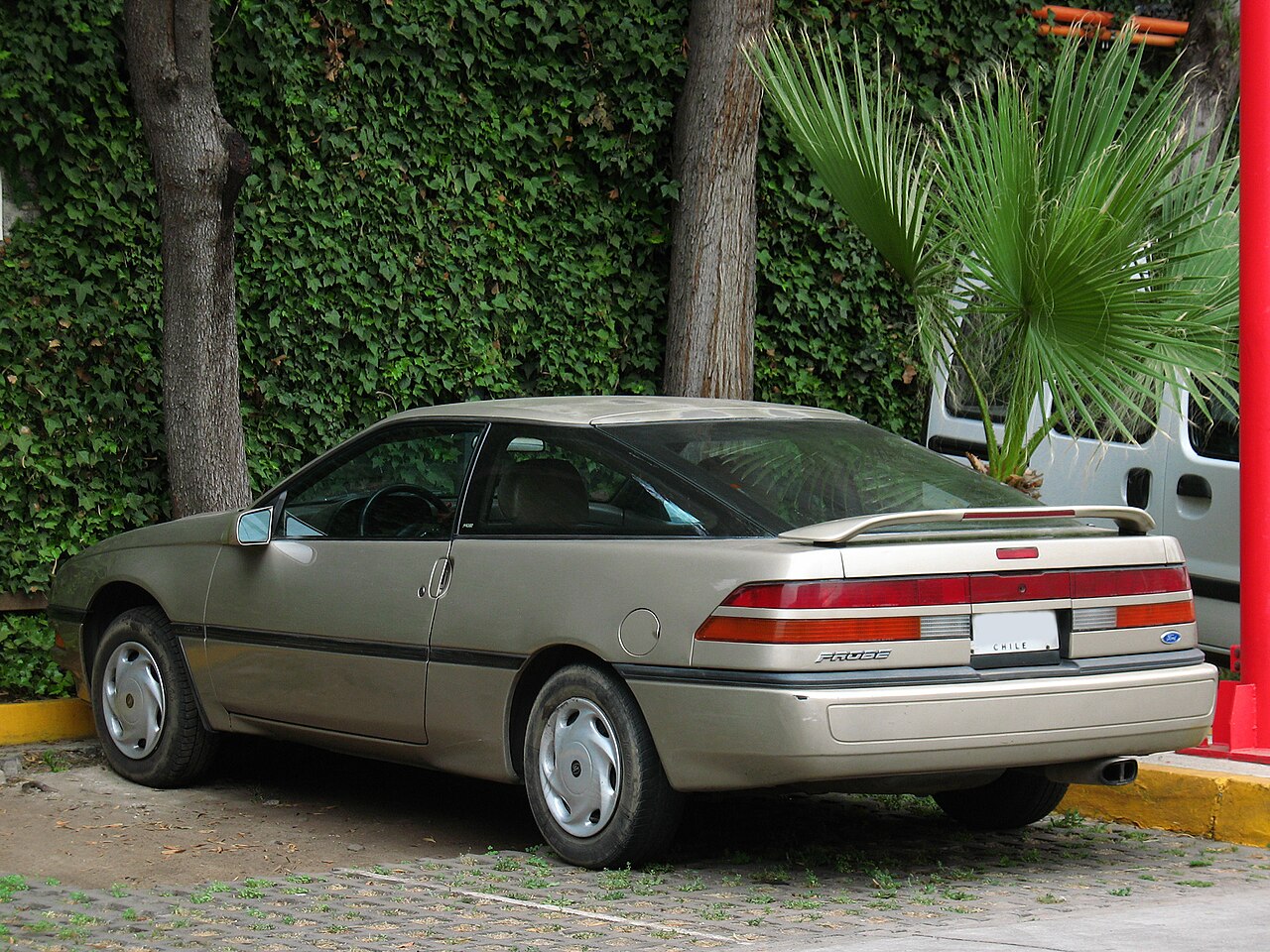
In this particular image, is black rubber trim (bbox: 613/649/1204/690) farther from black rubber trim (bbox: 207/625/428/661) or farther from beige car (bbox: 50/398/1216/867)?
black rubber trim (bbox: 207/625/428/661)

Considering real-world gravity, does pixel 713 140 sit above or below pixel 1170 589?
above

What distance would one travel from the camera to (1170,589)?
526 cm

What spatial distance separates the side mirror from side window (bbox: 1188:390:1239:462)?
15.3 ft

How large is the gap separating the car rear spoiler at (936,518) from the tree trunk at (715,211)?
4219 millimetres

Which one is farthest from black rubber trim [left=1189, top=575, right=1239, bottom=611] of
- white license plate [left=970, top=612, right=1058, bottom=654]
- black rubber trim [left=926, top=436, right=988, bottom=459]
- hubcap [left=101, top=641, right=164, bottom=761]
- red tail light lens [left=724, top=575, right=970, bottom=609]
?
hubcap [left=101, top=641, right=164, bottom=761]

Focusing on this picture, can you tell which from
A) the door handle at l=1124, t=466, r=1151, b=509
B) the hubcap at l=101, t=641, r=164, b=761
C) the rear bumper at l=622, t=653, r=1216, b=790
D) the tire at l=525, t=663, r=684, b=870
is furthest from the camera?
the door handle at l=1124, t=466, r=1151, b=509

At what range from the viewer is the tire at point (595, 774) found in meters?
5.01

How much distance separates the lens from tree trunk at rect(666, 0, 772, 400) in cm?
938

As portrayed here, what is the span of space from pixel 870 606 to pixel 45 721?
4633mm

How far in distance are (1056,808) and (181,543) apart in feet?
11.5

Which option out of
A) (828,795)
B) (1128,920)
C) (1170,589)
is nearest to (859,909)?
(1128,920)

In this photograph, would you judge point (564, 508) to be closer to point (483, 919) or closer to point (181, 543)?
point (483, 919)

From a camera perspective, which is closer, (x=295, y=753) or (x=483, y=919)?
(x=483, y=919)

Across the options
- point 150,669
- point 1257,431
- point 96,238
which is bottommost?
point 150,669
